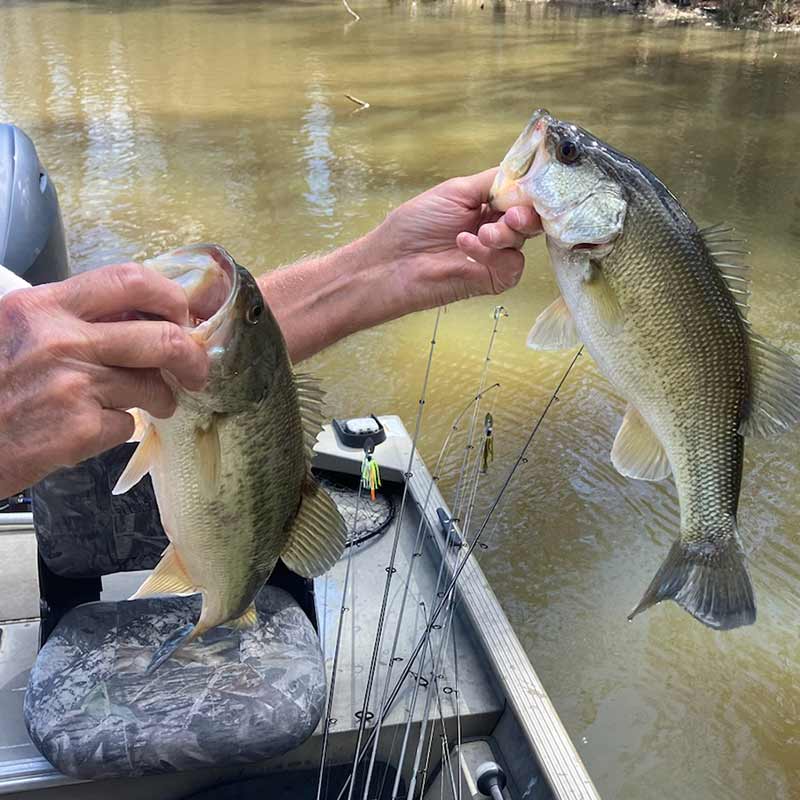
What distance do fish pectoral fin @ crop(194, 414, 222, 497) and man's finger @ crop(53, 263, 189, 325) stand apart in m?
0.23

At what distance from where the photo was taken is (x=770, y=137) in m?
Answer: 10.2

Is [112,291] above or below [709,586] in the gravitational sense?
above

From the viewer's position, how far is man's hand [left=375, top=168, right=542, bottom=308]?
1.91 m

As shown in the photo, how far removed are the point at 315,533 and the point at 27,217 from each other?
2.59 m

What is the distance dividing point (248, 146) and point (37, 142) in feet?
7.79

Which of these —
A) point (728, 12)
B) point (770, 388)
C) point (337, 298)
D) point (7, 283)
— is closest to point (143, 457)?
point (7, 283)

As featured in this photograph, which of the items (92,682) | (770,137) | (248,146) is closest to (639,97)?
(770,137)

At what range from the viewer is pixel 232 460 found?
4.20ft

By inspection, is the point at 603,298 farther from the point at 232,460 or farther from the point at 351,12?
the point at 351,12

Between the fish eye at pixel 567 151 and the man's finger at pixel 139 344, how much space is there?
2.63 ft

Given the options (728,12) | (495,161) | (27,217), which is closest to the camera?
(27,217)

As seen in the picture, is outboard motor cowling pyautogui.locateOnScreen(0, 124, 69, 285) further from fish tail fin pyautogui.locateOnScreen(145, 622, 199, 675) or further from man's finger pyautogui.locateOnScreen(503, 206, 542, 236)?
man's finger pyautogui.locateOnScreen(503, 206, 542, 236)

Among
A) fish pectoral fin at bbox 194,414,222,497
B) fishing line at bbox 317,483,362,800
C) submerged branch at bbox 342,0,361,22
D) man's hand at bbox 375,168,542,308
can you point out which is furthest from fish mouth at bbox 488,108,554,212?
submerged branch at bbox 342,0,361,22

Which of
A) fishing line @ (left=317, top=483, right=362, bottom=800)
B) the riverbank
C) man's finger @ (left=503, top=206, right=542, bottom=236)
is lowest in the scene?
fishing line @ (left=317, top=483, right=362, bottom=800)
